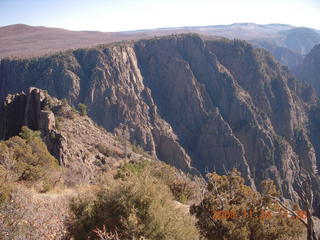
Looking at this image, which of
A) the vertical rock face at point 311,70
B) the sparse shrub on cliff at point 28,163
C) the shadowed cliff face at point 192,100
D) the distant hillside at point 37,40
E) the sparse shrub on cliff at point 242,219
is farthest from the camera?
the vertical rock face at point 311,70

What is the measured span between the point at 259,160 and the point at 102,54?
37.6 meters

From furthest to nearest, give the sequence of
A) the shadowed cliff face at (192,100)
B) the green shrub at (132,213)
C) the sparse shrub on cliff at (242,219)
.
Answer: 1. the shadowed cliff face at (192,100)
2. the sparse shrub on cliff at (242,219)
3. the green shrub at (132,213)

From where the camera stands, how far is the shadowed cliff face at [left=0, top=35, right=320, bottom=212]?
6575 centimetres

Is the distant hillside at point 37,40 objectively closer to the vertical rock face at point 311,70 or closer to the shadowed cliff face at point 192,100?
the shadowed cliff face at point 192,100

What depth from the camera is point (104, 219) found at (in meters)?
8.58

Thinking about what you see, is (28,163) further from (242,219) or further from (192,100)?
(192,100)

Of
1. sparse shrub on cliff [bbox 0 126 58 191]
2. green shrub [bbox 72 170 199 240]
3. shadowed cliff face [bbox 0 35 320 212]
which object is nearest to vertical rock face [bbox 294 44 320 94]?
shadowed cliff face [bbox 0 35 320 212]

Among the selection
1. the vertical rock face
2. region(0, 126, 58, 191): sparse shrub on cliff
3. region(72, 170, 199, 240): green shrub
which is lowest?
the vertical rock face

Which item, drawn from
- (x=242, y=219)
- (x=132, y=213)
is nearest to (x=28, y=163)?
(x=132, y=213)

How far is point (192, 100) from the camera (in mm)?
76125

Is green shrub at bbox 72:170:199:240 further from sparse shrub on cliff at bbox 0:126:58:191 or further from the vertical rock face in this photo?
the vertical rock face

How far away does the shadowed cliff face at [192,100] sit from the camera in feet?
216

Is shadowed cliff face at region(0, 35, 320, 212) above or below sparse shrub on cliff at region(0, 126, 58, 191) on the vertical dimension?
below

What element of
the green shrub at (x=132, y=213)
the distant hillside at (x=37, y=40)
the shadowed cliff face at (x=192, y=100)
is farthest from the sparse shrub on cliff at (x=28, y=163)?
the distant hillside at (x=37, y=40)
